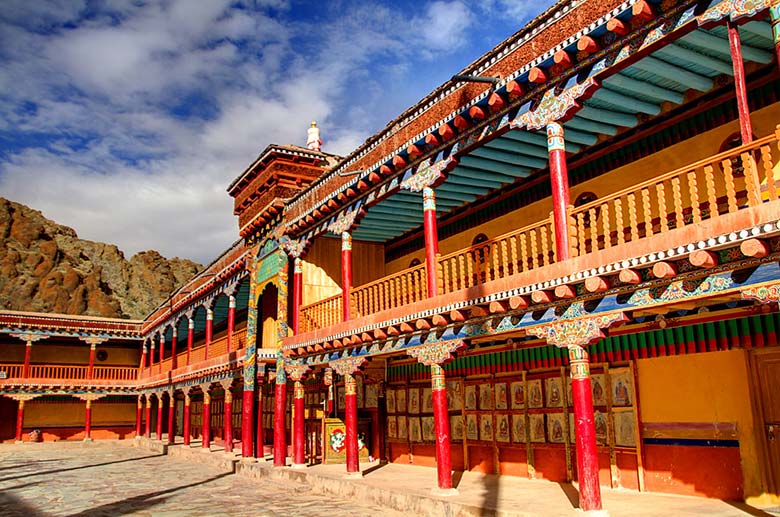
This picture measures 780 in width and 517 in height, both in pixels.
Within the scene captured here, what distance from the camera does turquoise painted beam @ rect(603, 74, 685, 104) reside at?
8.49 meters

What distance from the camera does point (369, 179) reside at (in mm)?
12617

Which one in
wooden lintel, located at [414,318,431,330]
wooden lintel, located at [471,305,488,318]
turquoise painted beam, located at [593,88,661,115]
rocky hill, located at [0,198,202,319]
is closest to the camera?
turquoise painted beam, located at [593,88,661,115]

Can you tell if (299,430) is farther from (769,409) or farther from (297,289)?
(769,409)

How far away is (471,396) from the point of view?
1328 cm

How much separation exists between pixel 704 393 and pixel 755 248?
4.00m

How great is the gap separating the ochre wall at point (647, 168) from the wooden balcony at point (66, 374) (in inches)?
937

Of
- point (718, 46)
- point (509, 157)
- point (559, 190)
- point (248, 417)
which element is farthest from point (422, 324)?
point (248, 417)

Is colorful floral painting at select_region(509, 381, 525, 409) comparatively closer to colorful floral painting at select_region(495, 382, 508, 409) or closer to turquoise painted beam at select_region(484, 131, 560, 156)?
colorful floral painting at select_region(495, 382, 508, 409)

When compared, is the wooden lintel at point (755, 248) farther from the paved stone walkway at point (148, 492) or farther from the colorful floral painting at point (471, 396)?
the colorful floral painting at point (471, 396)

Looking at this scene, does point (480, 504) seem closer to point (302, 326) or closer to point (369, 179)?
point (369, 179)

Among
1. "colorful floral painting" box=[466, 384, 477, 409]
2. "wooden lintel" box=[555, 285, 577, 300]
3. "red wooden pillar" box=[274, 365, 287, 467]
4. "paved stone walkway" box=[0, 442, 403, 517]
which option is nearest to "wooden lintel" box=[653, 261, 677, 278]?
"wooden lintel" box=[555, 285, 577, 300]

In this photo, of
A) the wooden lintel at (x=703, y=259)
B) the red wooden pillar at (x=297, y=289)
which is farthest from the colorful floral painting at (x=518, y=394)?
the wooden lintel at (x=703, y=259)

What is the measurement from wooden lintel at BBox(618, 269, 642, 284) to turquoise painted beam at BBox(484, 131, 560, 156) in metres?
3.78

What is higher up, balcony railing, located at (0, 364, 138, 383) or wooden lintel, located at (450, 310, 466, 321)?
balcony railing, located at (0, 364, 138, 383)
